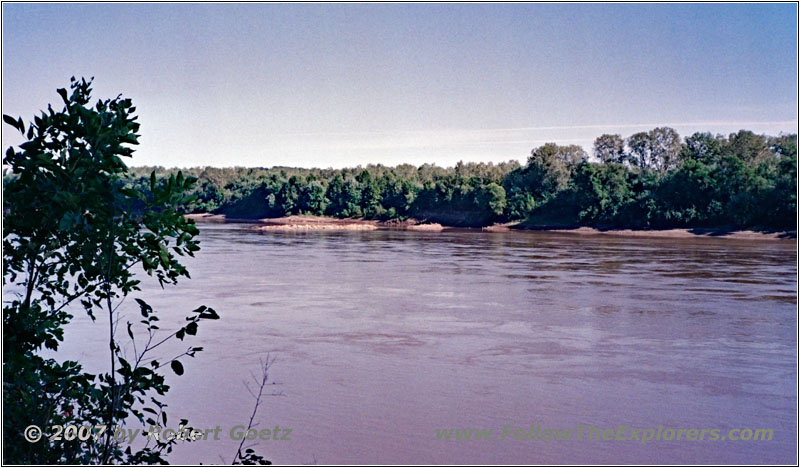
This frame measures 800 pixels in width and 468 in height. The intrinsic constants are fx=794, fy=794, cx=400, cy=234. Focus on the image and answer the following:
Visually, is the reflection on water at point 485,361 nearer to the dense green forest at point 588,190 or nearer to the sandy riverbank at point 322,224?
the dense green forest at point 588,190

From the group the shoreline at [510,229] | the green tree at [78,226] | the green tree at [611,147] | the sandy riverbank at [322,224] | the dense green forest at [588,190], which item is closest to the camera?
the green tree at [78,226]

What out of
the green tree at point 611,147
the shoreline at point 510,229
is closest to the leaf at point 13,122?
the shoreline at point 510,229

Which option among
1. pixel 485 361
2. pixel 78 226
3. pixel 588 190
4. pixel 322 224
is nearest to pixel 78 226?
pixel 78 226

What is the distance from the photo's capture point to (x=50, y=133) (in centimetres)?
393

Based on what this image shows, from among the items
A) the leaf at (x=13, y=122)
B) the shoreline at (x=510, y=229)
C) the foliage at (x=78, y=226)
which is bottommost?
the shoreline at (x=510, y=229)

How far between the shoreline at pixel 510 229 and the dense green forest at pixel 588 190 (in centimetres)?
101

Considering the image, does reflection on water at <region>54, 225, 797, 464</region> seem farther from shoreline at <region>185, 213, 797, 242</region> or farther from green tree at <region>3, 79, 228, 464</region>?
shoreline at <region>185, 213, 797, 242</region>

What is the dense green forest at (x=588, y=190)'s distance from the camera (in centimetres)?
5909

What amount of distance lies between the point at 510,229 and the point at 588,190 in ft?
27.3

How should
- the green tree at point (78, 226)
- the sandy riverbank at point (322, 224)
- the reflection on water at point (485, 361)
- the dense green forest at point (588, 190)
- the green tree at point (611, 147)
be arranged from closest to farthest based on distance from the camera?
the green tree at point (78, 226) → the reflection on water at point (485, 361) → the dense green forest at point (588, 190) → the sandy riverbank at point (322, 224) → the green tree at point (611, 147)

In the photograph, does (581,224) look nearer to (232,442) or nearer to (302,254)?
(302,254)

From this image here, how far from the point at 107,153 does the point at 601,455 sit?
21.1 ft

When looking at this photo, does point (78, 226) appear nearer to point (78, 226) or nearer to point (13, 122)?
point (78, 226)

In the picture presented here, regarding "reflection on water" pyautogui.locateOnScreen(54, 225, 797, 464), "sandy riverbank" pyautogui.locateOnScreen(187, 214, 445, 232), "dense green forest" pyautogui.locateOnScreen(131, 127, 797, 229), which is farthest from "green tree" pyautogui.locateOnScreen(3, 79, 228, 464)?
"sandy riverbank" pyautogui.locateOnScreen(187, 214, 445, 232)
